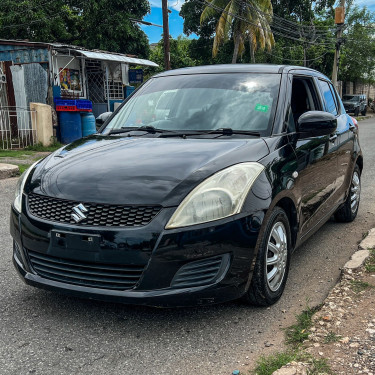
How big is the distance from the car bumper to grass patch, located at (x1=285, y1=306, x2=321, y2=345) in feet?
1.26

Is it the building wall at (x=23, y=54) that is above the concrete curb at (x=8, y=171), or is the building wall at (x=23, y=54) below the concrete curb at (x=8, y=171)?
above

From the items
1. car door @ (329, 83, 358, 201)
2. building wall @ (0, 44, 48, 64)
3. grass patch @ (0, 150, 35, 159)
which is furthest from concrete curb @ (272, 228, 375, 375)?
building wall @ (0, 44, 48, 64)

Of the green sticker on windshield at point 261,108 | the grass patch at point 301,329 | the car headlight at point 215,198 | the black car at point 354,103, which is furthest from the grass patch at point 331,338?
the black car at point 354,103

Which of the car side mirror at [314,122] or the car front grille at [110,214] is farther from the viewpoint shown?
the car side mirror at [314,122]

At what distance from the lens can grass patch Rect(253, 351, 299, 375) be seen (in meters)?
2.29

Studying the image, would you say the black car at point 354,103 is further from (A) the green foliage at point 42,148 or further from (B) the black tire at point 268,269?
(B) the black tire at point 268,269

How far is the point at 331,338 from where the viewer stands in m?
2.56

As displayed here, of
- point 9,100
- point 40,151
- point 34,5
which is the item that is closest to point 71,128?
point 40,151

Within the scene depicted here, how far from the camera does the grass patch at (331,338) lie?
8.33 feet

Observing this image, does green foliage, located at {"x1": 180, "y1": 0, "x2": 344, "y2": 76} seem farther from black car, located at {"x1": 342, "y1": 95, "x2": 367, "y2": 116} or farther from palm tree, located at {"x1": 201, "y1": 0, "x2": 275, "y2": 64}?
palm tree, located at {"x1": 201, "y1": 0, "x2": 275, "y2": 64}

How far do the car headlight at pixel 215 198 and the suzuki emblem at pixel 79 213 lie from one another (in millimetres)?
490

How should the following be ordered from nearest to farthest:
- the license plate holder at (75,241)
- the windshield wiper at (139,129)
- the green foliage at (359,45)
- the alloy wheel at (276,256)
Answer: the license plate holder at (75,241)
the alloy wheel at (276,256)
the windshield wiper at (139,129)
the green foliage at (359,45)

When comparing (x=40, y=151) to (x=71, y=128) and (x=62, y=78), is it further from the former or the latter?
(x=62, y=78)

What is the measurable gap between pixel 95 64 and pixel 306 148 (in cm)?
1519
